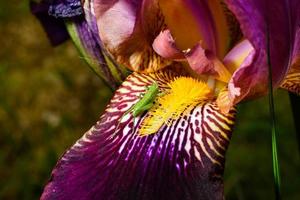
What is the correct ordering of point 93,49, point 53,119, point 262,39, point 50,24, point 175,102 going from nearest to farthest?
point 262,39 → point 175,102 → point 93,49 → point 50,24 → point 53,119

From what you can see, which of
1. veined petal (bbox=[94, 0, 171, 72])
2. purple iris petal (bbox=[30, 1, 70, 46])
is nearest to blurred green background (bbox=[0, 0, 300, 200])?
purple iris petal (bbox=[30, 1, 70, 46])

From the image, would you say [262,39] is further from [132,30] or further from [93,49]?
[93,49]

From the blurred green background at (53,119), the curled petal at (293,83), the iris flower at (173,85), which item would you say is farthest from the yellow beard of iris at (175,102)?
the blurred green background at (53,119)

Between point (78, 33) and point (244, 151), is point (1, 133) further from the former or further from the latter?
point (78, 33)

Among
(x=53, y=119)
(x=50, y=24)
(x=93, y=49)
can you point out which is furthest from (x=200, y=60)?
(x=53, y=119)

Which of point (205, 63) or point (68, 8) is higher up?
point (68, 8)

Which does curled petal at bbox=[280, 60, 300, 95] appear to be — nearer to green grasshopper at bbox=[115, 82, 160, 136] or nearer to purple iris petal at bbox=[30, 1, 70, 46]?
green grasshopper at bbox=[115, 82, 160, 136]

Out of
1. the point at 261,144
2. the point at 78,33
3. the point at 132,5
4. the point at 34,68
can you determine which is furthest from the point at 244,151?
the point at 132,5
